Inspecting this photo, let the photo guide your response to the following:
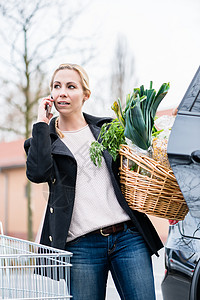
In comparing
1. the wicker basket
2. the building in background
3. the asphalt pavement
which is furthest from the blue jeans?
the building in background

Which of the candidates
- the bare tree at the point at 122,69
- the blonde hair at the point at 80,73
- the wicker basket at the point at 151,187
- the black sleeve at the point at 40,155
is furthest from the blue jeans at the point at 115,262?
the bare tree at the point at 122,69

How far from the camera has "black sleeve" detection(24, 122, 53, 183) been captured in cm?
231

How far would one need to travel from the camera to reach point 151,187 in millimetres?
2115

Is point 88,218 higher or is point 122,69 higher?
point 122,69

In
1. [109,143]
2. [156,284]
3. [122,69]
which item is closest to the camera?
[109,143]

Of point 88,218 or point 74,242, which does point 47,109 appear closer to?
point 88,218

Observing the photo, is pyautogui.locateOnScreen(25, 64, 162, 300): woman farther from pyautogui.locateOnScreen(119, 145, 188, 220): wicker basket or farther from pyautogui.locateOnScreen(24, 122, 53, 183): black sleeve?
pyautogui.locateOnScreen(119, 145, 188, 220): wicker basket

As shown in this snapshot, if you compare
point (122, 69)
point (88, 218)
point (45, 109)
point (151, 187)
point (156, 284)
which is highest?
point (122, 69)

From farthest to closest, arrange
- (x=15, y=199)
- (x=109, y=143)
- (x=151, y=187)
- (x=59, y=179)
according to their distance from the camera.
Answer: (x=15, y=199) < (x=59, y=179) < (x=109, y=143) < (x=151, y=187)

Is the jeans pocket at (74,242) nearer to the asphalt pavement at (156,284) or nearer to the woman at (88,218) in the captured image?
the woman at (88,218)

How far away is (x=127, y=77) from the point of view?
18.0 meters

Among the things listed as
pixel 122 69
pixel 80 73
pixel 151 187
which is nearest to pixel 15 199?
pixel 122 69

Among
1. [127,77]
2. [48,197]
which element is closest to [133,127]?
[48,197]

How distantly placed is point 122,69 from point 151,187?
16.4 meters
